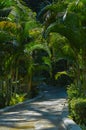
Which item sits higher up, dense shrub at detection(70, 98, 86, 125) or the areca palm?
the areca palm

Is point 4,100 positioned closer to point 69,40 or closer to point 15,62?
point 15,62

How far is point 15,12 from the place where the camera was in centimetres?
2069

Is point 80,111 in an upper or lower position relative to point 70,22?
lower

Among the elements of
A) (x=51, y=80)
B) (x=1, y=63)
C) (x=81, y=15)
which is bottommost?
(x=51, y=80)

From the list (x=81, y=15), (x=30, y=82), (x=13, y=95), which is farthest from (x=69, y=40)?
(x=30, y=82)

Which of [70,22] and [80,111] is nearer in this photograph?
[80,111]

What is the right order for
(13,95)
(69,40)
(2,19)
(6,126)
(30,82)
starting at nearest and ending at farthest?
(6,126), (69,40), (2,19), (13,95), (30,82)

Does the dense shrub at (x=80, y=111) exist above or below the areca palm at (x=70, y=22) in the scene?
below

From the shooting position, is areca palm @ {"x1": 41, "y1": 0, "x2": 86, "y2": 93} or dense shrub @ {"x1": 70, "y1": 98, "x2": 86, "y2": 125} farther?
areca palm @ {"x1": 41, "y1": 0, "x2": 86, "y2": 93}

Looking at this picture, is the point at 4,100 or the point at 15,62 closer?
the point at 4,100

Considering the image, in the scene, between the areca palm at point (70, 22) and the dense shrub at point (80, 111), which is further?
the areca palm at point (70, 22)

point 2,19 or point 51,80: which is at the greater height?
point 2,19

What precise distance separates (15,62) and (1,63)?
6.41 feet

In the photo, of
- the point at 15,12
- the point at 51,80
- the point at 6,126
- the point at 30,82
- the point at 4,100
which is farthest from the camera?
the point at 51,80
